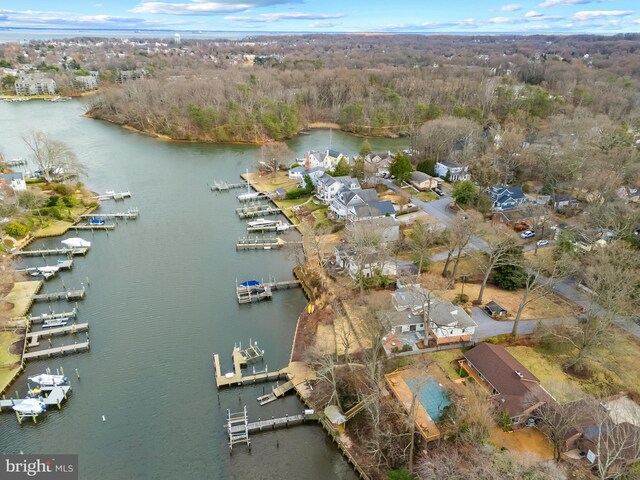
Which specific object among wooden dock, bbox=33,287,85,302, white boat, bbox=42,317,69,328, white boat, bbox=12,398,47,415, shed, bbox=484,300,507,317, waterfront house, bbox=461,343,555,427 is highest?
waterfront house, bbox=461,343,555,427

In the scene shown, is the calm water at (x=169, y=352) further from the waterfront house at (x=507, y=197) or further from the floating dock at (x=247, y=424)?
the waterfront house at (x=507, y=197)

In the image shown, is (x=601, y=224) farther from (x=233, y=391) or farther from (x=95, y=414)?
(x=95, y=414)

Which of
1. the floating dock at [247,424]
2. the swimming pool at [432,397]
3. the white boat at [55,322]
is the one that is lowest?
the white boat at [55,322]

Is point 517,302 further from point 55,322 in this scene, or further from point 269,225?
point 55,322

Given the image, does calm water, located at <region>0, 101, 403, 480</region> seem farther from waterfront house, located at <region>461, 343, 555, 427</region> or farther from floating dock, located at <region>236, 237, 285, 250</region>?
waterfront house, located at <region>461, 343, 555, 427</region>

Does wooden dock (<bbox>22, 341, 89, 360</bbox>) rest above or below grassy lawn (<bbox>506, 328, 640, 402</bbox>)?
below

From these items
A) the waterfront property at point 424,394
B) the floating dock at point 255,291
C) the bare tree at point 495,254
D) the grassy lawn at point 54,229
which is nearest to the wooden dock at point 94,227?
the grassy lawn at point 54,229

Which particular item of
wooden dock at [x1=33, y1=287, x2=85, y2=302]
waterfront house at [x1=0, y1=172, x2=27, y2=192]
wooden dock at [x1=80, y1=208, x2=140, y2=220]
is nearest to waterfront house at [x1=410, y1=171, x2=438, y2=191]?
wooden dock at [x1=80, y1=208, x2=140, y2=220]
